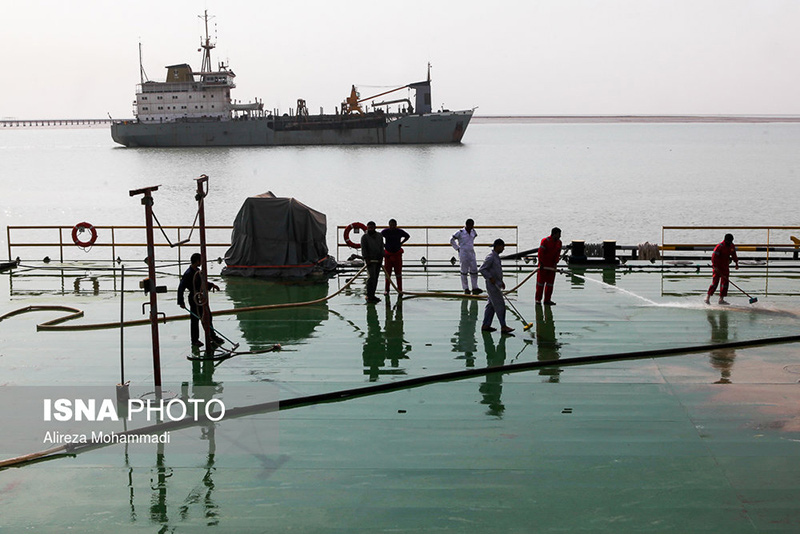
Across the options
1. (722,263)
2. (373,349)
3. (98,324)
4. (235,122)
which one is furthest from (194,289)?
(235,122)

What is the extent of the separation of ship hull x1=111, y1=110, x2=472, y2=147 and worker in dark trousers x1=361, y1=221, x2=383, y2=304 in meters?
136

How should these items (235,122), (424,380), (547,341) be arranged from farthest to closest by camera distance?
(235,122)
(547,341)
(424,380)

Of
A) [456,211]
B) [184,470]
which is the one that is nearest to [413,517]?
[184,470]

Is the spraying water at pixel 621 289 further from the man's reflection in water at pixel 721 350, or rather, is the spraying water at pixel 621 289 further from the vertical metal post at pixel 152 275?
the vertical metal post at pixel 152 275

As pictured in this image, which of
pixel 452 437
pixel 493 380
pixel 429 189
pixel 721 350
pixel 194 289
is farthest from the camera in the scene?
pixel 429 189

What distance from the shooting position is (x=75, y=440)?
31.6 ft

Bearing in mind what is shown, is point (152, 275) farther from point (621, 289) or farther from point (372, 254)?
point (621, 289)

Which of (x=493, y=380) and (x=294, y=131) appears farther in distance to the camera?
(x=294, y=131)

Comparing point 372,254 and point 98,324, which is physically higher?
point 372,254

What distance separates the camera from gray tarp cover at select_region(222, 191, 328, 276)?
2038cm

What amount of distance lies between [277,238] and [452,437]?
11774mm

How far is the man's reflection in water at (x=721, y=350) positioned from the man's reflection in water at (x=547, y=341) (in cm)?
235

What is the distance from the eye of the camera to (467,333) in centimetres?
1479

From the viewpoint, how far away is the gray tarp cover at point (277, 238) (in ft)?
66.8
